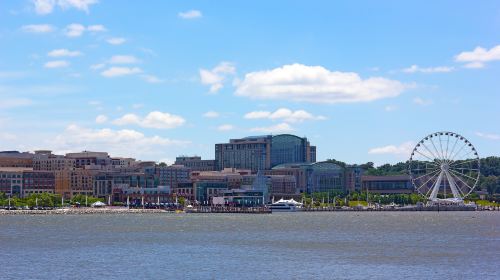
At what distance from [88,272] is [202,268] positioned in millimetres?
10231

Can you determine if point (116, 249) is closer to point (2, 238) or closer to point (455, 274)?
point (2, 238)

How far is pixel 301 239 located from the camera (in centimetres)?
12850

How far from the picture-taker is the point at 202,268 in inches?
3339

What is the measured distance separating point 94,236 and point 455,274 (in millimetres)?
68806

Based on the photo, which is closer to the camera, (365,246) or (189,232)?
(365,246)

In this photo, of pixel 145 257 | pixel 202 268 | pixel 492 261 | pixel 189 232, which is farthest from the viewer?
pixel 189 232

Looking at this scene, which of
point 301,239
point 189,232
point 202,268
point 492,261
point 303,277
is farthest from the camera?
point 189,232

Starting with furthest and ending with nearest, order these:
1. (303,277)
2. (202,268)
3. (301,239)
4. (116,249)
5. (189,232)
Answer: (189,232) → (301,239) → (116,249) → (202,268) → (303,277)

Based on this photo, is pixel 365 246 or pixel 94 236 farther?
pixel 94 236

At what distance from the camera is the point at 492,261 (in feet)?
297

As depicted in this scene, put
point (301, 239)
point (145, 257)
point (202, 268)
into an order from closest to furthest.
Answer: point (202, 268) → point (145, 257) → point (301, 239)

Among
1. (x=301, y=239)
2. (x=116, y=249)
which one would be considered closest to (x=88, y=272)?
(x=116, y=249)

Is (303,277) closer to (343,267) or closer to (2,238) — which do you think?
(343,267)

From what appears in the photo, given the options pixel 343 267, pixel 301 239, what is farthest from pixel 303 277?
pixel 301 239
